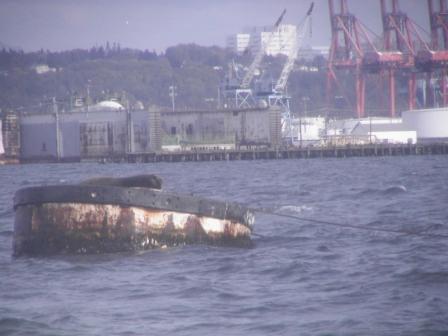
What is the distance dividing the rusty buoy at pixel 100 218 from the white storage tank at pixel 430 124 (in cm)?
9689

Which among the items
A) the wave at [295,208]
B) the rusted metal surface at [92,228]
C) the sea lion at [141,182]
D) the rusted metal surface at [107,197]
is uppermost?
the sea lion at [141,182]

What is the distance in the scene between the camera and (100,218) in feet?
51.0

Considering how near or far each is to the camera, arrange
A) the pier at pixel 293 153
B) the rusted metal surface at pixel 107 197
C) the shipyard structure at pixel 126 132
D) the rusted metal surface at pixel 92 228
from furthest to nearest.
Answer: the shipyard structure at pixel 126 132
the pier at pixel 293 153
the rusted metal surface at pixel 92 228
the rusted metal surface at pixel 107 197

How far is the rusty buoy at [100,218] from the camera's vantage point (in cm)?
1546

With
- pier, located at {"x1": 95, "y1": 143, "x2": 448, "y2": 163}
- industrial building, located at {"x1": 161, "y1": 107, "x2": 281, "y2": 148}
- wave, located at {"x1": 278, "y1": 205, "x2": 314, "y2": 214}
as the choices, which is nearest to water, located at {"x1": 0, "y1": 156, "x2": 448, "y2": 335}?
→ wave, located at {"x1": 278, "y1": 205, "x2": 314, "y2": 214}

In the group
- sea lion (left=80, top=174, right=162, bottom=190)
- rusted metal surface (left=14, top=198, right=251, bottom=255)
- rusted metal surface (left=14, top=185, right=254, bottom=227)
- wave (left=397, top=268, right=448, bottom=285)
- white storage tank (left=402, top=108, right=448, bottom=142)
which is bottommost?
wave (left=397, top=268, right=448, bottom=285)

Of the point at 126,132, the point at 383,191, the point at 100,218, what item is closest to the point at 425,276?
the point at 100,218

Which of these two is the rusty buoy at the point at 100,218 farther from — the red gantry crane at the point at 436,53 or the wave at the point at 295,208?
the red gantry crane at the point at 436,53

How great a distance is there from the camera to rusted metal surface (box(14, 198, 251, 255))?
15523 millimetres

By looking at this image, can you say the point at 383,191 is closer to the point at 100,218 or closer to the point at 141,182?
the point at 141,182

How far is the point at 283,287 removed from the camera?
13.2 meters

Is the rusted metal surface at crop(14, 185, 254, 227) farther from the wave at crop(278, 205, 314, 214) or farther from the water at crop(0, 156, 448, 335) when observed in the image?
the wave at crop(278, 205, 314, 214)

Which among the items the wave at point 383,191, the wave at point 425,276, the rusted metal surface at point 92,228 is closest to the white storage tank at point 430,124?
the wave at point 383,191

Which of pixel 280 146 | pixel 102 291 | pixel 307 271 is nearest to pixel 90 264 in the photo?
pixel 102 291
